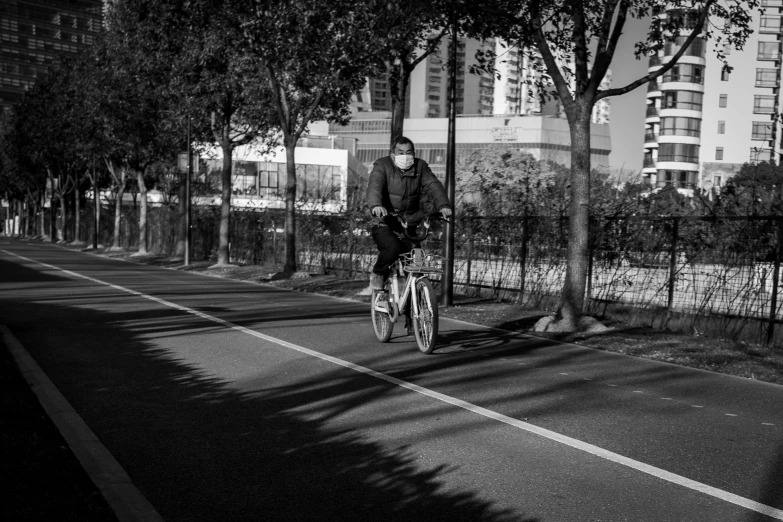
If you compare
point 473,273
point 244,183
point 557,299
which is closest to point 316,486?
point 557,299

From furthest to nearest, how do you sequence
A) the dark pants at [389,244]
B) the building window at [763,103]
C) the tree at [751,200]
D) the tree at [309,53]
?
the building window at [763,103], the tree at [309,53], the tree at [751,200], the dark pants at [389,244]

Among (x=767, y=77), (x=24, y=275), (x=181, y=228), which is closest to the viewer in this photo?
A: (x=24, y=275)

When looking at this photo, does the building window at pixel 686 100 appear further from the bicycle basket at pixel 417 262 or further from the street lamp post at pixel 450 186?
the bicycle basket at pixel 417 262

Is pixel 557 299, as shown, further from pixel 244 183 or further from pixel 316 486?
pixel 244 183

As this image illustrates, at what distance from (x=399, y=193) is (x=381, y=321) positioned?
5.54ft

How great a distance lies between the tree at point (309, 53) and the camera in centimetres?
2084

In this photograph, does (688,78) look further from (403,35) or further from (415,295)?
(415,295)

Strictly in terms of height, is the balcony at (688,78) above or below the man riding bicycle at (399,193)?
above

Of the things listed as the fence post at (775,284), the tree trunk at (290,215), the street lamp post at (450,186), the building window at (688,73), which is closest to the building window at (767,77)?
the building window at (688,73)

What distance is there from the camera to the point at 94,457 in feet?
18.5

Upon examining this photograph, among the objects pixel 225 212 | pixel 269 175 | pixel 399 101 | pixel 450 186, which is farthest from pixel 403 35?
pixel 269 175

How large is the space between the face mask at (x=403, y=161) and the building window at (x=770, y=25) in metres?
81.6

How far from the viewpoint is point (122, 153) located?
44.7m

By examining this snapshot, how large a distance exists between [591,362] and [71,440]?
20.2 ft
